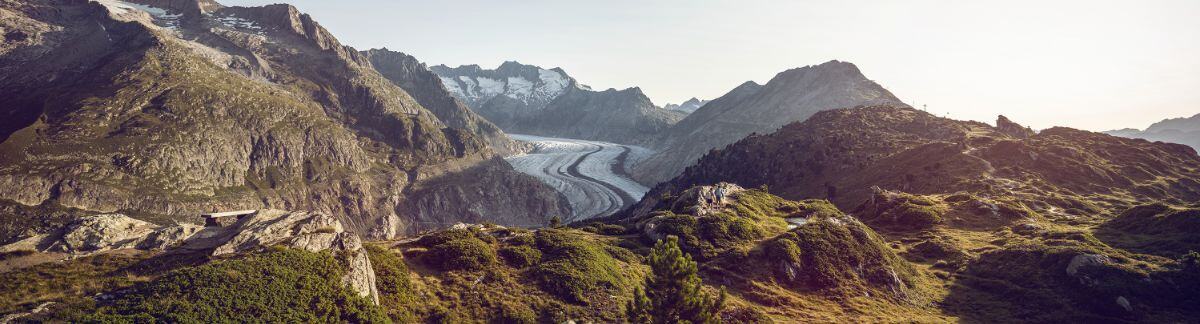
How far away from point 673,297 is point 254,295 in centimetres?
2080

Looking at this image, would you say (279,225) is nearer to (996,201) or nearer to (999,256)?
(999,256)

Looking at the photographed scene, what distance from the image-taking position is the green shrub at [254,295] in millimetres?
20922

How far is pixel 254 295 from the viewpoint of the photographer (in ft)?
76.5

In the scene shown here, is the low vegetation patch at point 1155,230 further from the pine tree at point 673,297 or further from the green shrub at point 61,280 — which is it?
the green shrub at point 61,280

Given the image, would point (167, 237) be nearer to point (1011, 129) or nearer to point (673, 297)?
point (673, 297)

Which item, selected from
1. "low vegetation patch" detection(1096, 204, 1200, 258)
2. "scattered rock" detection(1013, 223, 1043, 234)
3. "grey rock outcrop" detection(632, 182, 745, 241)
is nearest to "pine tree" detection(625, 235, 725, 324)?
"grey rock outcrop" detection(632, 182, 745, 241)

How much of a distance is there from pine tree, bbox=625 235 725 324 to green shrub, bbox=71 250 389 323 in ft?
45.9

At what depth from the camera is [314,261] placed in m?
27.1

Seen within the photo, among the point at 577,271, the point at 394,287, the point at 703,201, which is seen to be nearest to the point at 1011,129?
the point at 703,201

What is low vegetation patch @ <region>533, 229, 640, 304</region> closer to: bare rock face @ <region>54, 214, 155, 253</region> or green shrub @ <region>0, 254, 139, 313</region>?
green shrub @ <region>0, 254, 139, 313</region>

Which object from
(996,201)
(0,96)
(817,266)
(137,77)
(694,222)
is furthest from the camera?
(137,77)

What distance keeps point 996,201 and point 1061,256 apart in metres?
33.1

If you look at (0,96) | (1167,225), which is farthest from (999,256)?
(0,96)

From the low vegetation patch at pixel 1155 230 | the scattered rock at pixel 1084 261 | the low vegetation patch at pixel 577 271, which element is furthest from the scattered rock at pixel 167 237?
the low vegetation patch at pixel 1155 230
